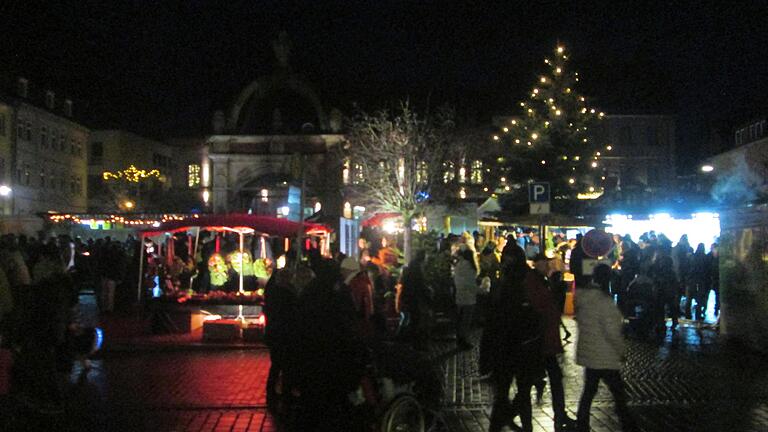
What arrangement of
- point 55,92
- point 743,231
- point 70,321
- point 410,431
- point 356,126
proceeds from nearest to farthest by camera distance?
point 410,431, point 70,321, point 743,231, point 356,126, point 55,92

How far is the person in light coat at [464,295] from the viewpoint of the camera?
1581 cm

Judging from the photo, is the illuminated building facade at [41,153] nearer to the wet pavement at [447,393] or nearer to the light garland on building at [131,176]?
the light garland on building at [131,176]

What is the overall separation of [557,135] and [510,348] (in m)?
26.2

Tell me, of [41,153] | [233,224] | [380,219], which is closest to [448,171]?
[380,219]

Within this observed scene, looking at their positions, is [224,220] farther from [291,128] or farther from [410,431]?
[291,128]

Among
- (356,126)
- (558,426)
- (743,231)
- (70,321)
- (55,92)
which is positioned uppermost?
(55,92)

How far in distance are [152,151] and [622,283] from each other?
210 ft

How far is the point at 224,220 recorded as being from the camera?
62.2 feet

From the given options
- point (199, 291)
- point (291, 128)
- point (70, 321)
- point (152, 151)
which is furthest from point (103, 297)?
point (152, 151)

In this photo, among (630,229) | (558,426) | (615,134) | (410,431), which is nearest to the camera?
(410,431)

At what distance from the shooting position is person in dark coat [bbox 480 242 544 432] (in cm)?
816

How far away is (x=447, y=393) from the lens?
11.5 m

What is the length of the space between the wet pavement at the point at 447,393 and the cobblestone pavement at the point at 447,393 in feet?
0.04

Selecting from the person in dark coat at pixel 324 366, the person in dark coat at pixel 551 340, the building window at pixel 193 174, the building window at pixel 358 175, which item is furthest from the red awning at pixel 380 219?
the building window at pixel 193 174
